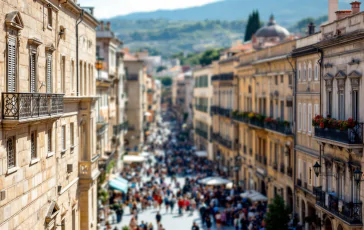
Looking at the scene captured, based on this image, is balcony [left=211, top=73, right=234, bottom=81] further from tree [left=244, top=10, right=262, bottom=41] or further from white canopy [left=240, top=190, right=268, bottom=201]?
tree [left=244, top=10, right=262, bottom=41]

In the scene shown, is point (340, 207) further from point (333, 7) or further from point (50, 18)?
point (50, 18)

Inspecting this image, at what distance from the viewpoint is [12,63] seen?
16.9m

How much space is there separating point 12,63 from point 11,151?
84.3 inches

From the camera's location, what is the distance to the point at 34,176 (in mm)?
19312

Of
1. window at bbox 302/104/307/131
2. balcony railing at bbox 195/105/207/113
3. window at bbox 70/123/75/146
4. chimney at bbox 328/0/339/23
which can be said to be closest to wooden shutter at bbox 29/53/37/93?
window at bbox 70/123/75/146

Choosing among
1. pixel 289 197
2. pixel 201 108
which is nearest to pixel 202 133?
pixel 201 108

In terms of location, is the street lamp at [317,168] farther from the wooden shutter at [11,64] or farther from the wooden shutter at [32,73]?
the wooden shutter at [11,64]

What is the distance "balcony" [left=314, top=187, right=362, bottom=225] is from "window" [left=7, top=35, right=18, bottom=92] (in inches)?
553

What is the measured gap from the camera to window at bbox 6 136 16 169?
54.3 feet

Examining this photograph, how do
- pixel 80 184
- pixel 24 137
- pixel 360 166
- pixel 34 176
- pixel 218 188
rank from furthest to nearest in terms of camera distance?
pixel 218 188
pixel 80 184
pixel 360 166
pixel 34 176
pixel 24 137

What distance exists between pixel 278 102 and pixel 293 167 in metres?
5.44

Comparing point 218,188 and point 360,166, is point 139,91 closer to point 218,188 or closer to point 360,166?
point 218,188

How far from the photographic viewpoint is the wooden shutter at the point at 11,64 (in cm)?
1655

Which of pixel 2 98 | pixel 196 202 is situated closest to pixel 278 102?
pixel 196 202
